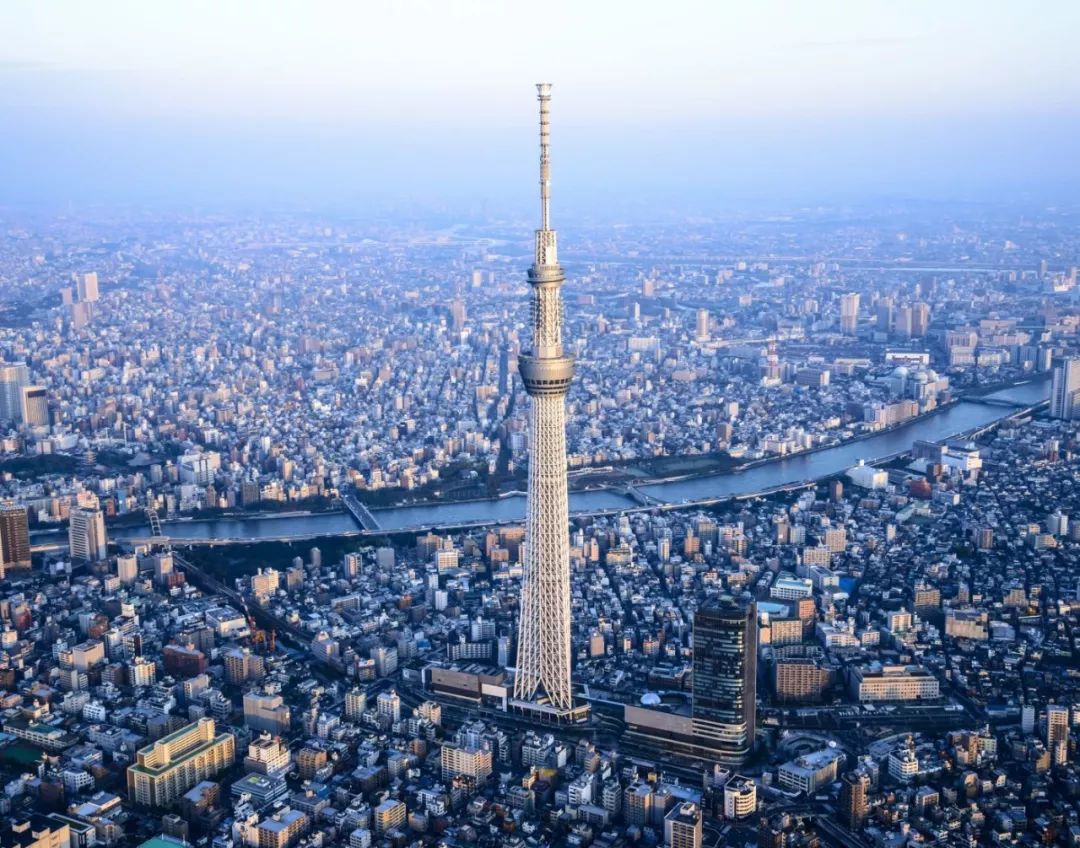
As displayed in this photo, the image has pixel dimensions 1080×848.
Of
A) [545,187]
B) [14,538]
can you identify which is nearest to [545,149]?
[545,187]

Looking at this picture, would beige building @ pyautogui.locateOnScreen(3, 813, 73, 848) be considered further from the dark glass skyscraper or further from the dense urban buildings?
the dark glass skyscraper

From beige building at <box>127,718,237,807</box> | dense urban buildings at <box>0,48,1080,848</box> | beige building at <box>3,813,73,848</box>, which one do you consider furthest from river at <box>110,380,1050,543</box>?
beige building at <box>3,813,73,848</box>

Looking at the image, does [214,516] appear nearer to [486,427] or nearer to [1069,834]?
[486,427]

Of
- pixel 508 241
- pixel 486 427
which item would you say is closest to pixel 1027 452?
pixel 486 427

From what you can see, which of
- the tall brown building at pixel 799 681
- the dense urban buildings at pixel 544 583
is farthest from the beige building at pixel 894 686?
the tall brown building at pixel 799 681

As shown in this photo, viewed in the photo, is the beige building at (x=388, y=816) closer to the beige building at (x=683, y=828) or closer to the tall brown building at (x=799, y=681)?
the beige building at (x=683, y=828)
